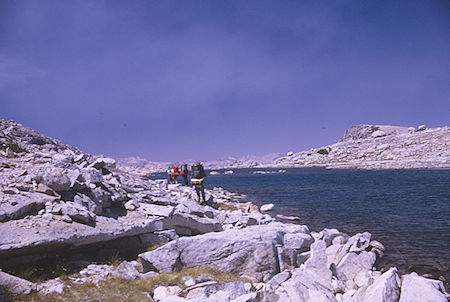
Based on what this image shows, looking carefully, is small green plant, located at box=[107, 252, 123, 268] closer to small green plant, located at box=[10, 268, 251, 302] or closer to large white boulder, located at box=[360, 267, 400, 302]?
small green plant, located at box=[10, 268, 251, 302]

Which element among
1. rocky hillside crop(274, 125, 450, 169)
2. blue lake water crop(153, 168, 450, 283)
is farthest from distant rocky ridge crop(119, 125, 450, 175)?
blue lake water crop(153, 168, 450, 283)

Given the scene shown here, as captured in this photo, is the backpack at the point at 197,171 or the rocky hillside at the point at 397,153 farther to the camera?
the rocky hillside at the point at 397,153

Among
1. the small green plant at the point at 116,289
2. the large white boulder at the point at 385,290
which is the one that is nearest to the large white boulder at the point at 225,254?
the small green plant at the point at 116,289

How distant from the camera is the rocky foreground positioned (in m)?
6.45

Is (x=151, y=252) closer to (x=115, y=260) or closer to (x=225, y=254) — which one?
(x=115, y=260)

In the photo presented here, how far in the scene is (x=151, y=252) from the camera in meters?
8.29

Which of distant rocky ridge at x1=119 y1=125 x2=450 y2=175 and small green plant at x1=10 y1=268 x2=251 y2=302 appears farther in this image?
distant rocky ridge at x1=119 y1=125 x2=450 y2=175

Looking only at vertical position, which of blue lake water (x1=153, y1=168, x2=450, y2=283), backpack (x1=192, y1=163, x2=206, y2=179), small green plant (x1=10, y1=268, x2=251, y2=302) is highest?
backpack (x1=192, y1=163, x2=206, y2=179)

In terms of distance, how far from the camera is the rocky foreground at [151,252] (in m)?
6.45

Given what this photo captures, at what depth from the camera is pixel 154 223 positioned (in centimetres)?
1043

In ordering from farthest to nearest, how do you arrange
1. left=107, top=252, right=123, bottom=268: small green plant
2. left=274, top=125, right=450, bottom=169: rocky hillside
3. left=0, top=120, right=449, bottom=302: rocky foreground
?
left=274, top=125, right=450, bottom=169: rocky hillside < left=107, top=252, right=123, bottom=268: small green plant < left=0, top=120, right=449, bottom=302: rocky foreground

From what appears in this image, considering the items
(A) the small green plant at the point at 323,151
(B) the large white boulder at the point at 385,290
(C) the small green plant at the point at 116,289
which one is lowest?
(B) the large white boulder at the point at 385,290

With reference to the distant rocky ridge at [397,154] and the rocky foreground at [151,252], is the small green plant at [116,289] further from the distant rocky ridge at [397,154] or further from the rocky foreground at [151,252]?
the distant rocky ridge at [397,154]

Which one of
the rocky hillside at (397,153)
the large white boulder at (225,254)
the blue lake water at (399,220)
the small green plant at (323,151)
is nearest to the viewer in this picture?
the large white boulder at (225,254)
